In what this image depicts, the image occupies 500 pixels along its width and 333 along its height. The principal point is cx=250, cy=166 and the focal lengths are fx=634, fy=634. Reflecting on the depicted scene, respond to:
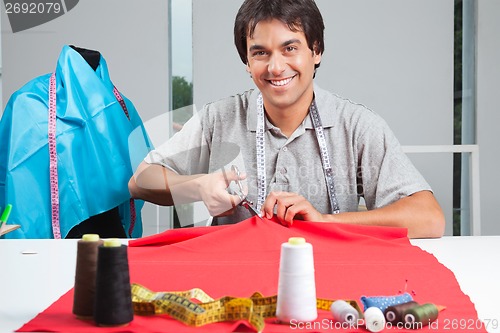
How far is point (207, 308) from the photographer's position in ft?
3.66

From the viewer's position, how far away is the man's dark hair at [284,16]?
2.34 metres

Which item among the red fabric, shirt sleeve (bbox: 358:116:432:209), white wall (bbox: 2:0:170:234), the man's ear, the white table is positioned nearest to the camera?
the red fabric

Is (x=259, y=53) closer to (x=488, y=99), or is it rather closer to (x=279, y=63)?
(x=279, y=63)

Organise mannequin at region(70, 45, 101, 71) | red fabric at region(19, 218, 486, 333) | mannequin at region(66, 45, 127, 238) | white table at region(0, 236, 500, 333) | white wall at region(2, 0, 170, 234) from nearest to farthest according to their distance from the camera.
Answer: red fabric at region(19, 218, 486, 333) < white table at region(0, 236, 500, 333) < mannequin at region(66, 45, 127, 238) < mannequin at region(70, 45, 101, 71) < white wall at region(2, 0, 170, 234)

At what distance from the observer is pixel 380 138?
233 cm

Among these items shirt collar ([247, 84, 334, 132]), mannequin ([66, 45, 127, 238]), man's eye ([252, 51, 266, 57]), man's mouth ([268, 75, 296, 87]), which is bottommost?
mannequin ([66, 45, 127, 238])

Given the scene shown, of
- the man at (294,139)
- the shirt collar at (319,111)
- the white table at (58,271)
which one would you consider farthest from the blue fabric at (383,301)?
the shirt collar at (319,111)

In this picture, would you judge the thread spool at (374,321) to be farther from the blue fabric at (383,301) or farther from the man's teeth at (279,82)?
the man's teeth at (279,82)

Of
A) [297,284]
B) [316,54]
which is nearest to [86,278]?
[297,284]

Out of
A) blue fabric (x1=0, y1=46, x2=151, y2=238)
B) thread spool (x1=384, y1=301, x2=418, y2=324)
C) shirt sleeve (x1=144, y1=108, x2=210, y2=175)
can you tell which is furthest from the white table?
shirt sleeve (x1=144, y1=108, x2=210, y2=175)

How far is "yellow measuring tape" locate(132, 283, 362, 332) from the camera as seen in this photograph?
108 centimetres

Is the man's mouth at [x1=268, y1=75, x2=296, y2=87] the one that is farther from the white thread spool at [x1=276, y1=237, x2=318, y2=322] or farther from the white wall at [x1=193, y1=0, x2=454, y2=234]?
the white wall at [x1=193, y1=0, x2=454, y2=234]

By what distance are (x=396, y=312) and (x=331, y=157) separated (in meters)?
1.32

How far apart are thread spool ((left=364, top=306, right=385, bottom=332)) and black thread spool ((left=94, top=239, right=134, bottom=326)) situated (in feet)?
1.30
